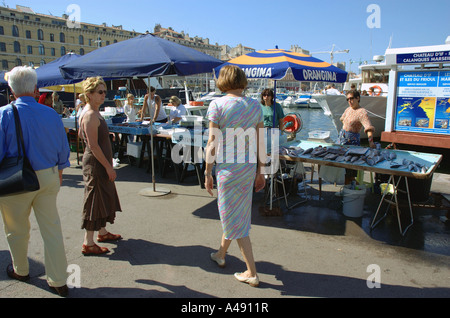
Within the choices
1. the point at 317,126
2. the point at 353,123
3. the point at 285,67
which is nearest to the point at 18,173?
the point at 285,67

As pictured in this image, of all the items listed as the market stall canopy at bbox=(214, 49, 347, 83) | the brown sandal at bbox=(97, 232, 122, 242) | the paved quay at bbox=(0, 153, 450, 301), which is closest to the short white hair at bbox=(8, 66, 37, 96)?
the paved quay at bbox=(0, 153, 450, 301)

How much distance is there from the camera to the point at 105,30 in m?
94.4

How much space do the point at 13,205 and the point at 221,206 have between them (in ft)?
5.90

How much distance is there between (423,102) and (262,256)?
24.5 feet

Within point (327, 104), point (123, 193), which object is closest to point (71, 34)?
point (327, 104)

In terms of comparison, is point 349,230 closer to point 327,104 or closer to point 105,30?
point 327,104

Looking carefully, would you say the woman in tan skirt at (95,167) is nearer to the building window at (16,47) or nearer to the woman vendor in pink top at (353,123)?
the woman vendor in pink top at (353,123)

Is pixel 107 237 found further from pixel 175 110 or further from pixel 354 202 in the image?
pixel 175 110

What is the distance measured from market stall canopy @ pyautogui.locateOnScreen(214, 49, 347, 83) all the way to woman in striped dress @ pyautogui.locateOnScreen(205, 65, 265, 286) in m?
2.03

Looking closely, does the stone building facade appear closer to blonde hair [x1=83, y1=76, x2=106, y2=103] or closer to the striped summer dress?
blonde hair [x1=83, y1=76, x2=106, y2=103]

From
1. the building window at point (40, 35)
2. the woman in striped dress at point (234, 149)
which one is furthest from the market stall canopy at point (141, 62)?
the building window at point (40, 35)

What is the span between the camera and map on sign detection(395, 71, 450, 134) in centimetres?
830

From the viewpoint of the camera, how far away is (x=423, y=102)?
8.66m

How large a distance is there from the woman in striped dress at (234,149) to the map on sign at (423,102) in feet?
24.8
